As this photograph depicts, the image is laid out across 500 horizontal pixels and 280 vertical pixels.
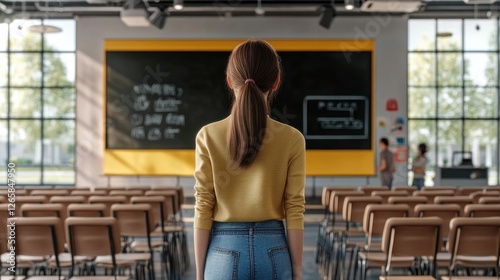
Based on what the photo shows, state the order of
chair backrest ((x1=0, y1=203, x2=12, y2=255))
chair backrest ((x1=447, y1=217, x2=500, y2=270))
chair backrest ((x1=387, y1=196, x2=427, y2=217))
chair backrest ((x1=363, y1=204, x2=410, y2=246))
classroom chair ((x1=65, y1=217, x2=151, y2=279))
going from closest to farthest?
chair backrest ((x1=0, y1=203, x2=12, y2=255))
chair backrest ((x1=447, y1=217, x2=500, y2=270))
classroom chair ((x1=65, y1=217, x2=151, y2=279))
chair backrest ((x1=363, y1=204, x2=410, y2=246))
chair backrest ((x1=387, y1=196, x2=427, y2=217))

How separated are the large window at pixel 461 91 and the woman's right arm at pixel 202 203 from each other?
1501 cm

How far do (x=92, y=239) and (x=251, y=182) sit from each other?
3099mm

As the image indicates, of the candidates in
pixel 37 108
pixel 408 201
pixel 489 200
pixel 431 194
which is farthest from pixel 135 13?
pixel 489 200

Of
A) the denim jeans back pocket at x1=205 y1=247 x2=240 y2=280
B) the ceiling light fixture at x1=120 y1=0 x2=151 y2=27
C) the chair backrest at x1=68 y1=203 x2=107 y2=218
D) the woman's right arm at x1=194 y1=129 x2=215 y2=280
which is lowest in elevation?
the chair backrest at x1=68 y1=203 x2=107 y2=218

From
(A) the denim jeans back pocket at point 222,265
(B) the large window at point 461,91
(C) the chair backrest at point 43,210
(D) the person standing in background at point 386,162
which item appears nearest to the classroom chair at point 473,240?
(A) the denim jeans back pocket at point 222,265

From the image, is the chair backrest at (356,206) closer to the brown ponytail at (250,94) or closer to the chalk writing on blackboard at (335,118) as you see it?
the brown ponytail at (250,94)

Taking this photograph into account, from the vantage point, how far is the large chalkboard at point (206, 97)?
50.4 feet

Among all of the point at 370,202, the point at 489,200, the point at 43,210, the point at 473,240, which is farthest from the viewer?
the point at 370,202

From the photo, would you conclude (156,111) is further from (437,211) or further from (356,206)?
(437,211)

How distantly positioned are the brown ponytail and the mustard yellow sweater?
42 millimetres

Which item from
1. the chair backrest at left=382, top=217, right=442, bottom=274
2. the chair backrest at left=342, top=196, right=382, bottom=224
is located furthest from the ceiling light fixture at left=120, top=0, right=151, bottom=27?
the chair backrest at left=382, top=217, right=442, bottom=274

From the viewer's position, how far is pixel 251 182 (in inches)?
84.5

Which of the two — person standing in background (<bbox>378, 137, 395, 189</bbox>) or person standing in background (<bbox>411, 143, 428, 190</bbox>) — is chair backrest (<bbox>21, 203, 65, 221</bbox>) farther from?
person standing in background (<bbox>411, 143, 428, 190</bbox>)

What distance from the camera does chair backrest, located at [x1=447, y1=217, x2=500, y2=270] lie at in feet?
15.6
